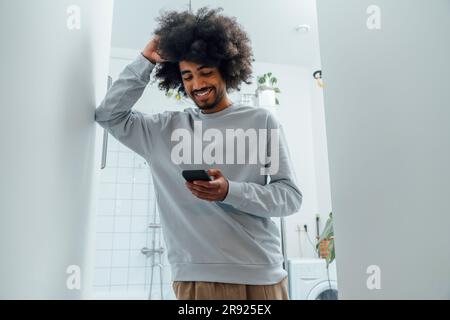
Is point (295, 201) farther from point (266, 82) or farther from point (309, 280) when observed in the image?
point (266, 82)

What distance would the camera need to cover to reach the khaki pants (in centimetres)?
69

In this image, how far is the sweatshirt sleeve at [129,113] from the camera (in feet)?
2.58

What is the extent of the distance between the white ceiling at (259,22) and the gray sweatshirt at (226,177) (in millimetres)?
1546

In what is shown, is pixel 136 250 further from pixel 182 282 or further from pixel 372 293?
pixel 372 293

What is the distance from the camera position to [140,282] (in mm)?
2396

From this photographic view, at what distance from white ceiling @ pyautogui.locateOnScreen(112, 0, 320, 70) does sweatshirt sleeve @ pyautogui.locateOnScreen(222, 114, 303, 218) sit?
1661mm

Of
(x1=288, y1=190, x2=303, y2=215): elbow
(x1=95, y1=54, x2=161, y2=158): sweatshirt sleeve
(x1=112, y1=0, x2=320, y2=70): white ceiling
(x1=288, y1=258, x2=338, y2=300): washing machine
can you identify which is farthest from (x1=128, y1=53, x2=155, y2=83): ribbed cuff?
(x1=288, y1=258, x2=338, y2=300): washing machine

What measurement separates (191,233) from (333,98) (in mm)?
477

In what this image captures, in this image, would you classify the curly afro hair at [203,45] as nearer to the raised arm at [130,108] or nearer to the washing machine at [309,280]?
the raised arm at [130,108]

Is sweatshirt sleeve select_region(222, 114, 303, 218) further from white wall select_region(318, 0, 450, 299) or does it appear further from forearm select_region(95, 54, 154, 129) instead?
forearm select_region(95, 54, 154, 129)

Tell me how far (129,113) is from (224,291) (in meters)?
0.47
